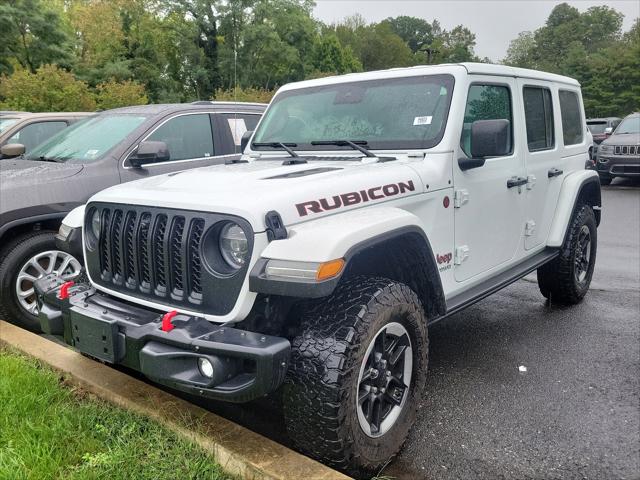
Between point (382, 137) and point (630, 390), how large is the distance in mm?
2243

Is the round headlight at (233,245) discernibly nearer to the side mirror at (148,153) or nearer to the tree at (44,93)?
the side mirror at (148,153)

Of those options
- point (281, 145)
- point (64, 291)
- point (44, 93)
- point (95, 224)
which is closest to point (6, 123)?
point (281, 145)

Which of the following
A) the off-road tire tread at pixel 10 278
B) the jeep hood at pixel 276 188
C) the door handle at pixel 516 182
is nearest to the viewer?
the jeep hood at pixel 276 188

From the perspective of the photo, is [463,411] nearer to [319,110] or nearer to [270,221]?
[270,221]

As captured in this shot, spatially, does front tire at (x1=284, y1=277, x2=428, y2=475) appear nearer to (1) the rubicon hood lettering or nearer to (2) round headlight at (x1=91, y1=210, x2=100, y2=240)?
(1) the rubicon hood lettering

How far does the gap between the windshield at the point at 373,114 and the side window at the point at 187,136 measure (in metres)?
1.58

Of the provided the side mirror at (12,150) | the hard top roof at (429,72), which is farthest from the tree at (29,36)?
the hard top roof at (429,72)

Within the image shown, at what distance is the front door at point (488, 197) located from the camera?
137 inches

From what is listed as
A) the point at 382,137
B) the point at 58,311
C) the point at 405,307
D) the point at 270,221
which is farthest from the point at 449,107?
the point at 58,311

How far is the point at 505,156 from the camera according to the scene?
13.1ft

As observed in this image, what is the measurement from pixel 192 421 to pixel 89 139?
11.1 feet

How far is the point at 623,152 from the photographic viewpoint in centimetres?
A: 1395

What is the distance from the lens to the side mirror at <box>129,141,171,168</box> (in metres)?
4.66

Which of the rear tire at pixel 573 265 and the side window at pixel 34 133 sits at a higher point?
the side window at pixel 34 133
